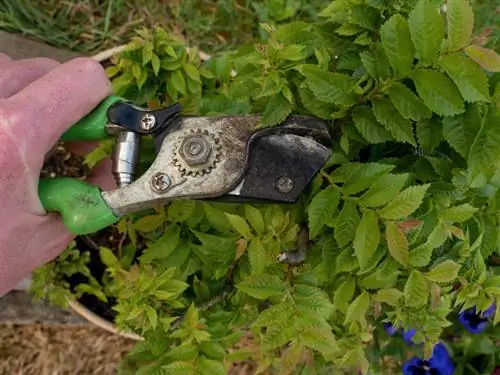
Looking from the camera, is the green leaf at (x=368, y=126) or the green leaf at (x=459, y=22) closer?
the green leaf at (x=459, y=22)

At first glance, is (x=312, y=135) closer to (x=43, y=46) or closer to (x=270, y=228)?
(x=270, y=228)

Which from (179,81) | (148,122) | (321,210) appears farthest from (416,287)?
(179,81)

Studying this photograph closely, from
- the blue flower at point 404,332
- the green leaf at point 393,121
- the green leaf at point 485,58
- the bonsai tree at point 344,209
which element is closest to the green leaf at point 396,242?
the bonsai tree at point 344,209

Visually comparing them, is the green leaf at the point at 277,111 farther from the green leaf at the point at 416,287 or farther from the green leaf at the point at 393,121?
the green leaf at the point at 416,287

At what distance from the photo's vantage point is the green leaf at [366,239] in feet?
2.50

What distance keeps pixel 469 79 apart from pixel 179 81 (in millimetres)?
546

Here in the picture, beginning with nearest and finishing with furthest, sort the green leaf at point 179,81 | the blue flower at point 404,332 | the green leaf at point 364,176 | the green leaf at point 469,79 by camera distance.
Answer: the green leaf at point 469,79 < the green leaf at point 364,176 < the green leaf at point 179,81 < the blue flower at point 404,332

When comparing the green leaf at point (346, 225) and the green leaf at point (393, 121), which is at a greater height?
the green leaf at point (393, 121)

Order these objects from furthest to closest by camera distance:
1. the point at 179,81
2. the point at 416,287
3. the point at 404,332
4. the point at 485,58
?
the point at 404,332 < the point at 179,81 < the point at 416,287 < the point at 485,58

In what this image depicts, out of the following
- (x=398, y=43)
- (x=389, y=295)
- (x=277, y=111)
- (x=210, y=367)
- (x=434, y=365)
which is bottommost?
(x=434, y=365)

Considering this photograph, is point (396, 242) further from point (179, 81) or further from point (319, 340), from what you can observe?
point (179, 81)

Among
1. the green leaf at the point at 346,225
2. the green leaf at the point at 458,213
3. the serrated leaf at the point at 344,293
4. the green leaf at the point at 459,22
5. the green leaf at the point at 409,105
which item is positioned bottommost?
the serrated leaf at the point at 344,293

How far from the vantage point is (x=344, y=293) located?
35.0 inches

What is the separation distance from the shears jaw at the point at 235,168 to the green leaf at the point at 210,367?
0.74 ft
